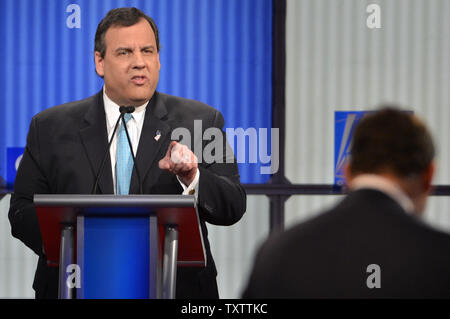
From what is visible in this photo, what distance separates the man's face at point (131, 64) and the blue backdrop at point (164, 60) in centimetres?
221

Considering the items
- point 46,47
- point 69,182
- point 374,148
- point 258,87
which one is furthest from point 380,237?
point 46,47

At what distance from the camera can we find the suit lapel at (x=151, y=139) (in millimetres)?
2898

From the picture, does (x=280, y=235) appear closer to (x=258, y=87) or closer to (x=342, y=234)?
(x=342, y=234)

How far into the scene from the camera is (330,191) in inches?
215

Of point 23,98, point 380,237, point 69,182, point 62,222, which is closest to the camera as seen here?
point 380,237

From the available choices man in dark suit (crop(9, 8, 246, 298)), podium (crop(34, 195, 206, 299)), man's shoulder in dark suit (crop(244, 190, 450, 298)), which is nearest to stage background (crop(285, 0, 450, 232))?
man in dark suit (crop(9, 8, 246, 298))

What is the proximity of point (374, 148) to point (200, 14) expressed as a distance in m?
4.18

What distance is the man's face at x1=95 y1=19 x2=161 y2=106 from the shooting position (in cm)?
311

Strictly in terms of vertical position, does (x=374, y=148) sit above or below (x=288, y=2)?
below

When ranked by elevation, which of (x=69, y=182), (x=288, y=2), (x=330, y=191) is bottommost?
(x=330, y=191)

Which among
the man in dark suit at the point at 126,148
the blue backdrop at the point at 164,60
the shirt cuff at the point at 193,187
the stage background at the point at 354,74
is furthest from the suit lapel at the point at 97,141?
the stage background at the point at 354,74

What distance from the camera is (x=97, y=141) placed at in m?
3.01

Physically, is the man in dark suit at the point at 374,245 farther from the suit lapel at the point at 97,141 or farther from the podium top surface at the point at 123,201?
the suit lapel at the point at 97,141

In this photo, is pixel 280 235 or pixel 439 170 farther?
pixel 439 170
